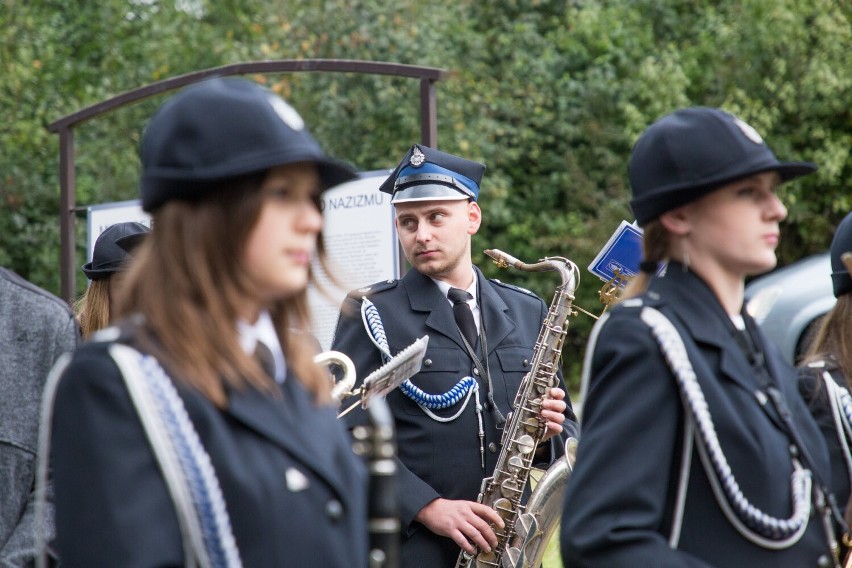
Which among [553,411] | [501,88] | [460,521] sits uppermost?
[501,88]

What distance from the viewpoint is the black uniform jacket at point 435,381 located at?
177 inches

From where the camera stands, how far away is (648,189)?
278cm

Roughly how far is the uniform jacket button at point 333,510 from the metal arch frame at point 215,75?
4.67 meters

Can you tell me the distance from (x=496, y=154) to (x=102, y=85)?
572 cm

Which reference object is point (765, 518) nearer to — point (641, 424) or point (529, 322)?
point (641, 424)

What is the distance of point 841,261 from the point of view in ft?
12.8

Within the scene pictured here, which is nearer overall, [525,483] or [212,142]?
[212,142]

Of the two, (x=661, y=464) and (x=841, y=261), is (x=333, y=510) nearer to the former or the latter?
(x=661, y=464)

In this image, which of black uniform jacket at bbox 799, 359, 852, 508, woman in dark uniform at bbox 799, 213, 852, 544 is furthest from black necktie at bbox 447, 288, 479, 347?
black uniform jacket at bbox 799, 359, 852, 508

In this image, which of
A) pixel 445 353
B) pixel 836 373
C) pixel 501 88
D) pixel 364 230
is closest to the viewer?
pixel 836 373

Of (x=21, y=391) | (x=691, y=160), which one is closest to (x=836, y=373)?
(x=691, y=160)

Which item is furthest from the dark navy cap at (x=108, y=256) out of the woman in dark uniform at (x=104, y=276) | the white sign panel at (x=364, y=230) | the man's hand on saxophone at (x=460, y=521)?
the white sign panel at (x=364, y=230)

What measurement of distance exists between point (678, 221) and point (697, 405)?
455 mm

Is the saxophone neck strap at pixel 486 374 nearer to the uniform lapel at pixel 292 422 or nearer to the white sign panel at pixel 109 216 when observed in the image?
the uniform lapel at pixel 292 422
